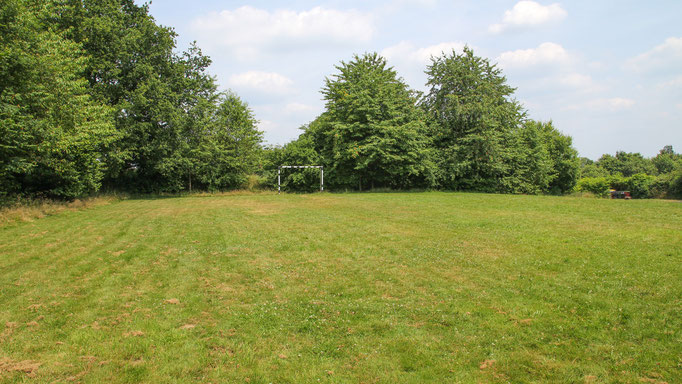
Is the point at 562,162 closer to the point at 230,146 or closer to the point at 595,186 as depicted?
the point at 595,186

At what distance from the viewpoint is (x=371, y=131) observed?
110 ft

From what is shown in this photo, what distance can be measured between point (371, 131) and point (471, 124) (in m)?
10.2

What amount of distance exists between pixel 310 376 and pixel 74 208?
77.5ft

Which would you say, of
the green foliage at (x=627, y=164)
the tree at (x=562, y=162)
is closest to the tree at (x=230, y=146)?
the tree at (x=562, y=162)

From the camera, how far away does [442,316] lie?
5762 millimetres

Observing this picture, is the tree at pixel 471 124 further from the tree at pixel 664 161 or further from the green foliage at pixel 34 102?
the tree at pixel 664 161

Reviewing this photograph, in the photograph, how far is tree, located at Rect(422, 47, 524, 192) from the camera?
34250 mm

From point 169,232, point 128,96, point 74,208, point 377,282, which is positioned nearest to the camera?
point 377,282

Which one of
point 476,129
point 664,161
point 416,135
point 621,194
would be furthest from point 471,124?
point 664,161

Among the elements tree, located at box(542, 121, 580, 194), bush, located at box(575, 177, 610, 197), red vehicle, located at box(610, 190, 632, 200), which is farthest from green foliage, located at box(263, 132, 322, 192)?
bush, located at box(575, 177, 610, 197)

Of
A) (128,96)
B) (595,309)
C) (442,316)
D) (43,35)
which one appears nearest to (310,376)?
(442,316)

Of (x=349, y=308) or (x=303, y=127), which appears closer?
(x=349, y=308)

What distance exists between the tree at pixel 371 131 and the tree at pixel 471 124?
91.1 inches

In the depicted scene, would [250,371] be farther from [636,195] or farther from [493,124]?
[636,195]
